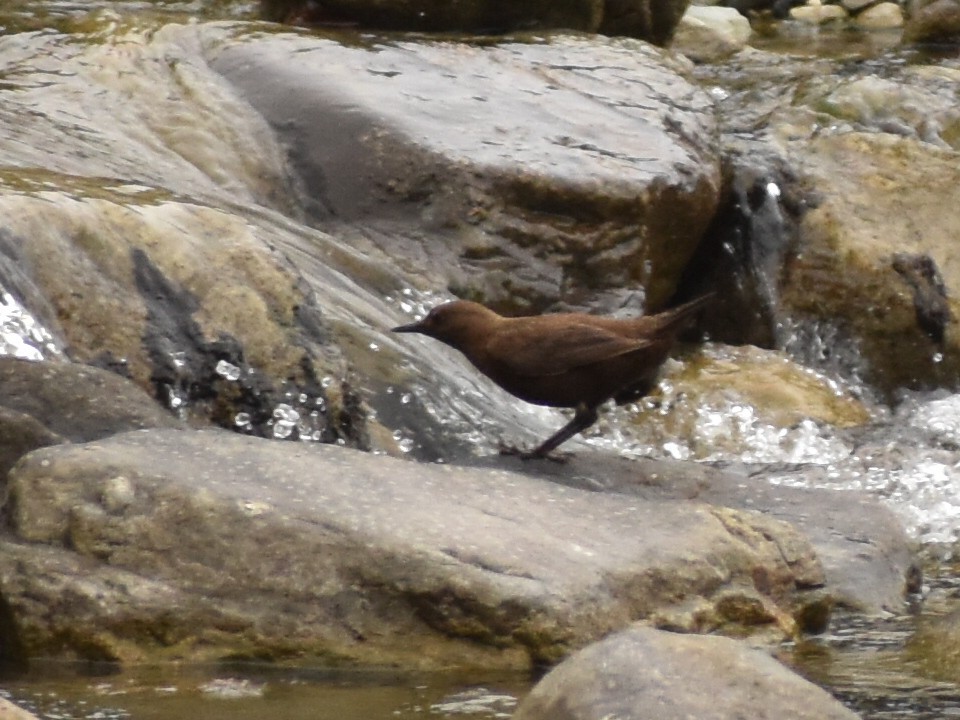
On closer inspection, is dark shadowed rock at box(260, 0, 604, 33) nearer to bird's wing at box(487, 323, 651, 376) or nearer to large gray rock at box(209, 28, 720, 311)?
large gray rock at box(209, 28, 720, 311)

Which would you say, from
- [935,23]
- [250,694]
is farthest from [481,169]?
[935,23]

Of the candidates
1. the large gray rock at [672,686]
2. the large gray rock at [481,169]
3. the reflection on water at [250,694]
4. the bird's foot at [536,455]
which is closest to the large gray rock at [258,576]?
the reflection on water at [250,694]

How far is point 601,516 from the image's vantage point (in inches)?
183

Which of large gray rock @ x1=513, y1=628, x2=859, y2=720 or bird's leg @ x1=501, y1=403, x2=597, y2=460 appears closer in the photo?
large gray rock @ x1=513, y1=628, x2=859, y2=720

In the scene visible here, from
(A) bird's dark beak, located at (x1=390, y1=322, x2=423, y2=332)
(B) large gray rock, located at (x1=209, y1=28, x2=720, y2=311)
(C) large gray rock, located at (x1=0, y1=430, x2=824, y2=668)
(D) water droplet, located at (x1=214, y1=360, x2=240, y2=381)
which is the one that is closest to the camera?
(C) large gray rock, located at (x1=0, y1=430, x2=824, y2=668)

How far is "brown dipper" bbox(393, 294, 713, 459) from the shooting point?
5.84 metres

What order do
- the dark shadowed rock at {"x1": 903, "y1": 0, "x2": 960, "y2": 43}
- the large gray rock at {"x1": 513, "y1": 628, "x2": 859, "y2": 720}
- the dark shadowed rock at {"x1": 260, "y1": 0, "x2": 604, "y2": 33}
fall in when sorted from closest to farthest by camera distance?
the large gray rock at {"x1": 513, "y1": 628, "x2": 859, "y2": 720} < the dark shadowed rock at {"x1": 260, "y1": 0, "x2": 604, "y2": 33} < the dark shadowed rock at {"x1": 903, "y1": 0, "x2": 960, "y2": 43}

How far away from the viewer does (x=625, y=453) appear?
26.4 ft

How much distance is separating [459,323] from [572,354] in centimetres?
51

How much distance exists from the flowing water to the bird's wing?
0.45 metres

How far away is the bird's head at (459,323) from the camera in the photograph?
6.08m

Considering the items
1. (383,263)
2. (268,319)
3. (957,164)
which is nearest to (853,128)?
(957,164)

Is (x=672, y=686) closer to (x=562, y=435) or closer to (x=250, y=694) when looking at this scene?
(x=250, y=694)

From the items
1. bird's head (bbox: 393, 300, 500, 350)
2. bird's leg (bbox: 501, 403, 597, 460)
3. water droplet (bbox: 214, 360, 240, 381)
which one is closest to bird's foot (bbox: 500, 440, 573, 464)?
bird's leg (bbox: 501, 403, 597, 460)
